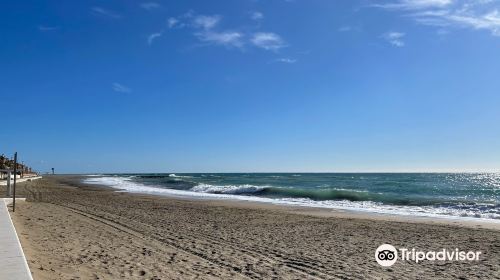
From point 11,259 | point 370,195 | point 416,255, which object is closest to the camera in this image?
point 11,259

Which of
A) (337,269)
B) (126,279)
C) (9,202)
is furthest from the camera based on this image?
(9,202)

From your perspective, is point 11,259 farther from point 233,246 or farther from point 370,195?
point 370,195

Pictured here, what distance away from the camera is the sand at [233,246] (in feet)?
24.6

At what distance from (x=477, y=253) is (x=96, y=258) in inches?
352

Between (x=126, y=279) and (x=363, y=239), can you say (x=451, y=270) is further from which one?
(x=126, y=279)

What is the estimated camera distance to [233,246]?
1007 cm

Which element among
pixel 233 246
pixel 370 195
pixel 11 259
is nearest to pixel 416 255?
pixel 233 246

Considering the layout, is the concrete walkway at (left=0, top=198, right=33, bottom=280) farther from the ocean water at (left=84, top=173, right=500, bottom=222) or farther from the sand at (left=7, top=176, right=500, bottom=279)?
the ocean water at (left=84, top=173, right=500, bottom=222)

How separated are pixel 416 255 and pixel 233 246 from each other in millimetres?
4406

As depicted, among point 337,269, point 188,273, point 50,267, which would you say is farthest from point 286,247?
point 50,267

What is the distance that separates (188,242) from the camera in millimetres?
10477

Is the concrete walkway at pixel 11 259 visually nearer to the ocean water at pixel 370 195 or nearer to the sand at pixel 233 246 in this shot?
the sand at pixel 233 246

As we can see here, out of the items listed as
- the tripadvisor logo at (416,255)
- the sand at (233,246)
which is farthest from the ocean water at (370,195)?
the tripadvisor logo at (416,255)

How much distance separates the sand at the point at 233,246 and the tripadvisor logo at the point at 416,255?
210 millimetres
